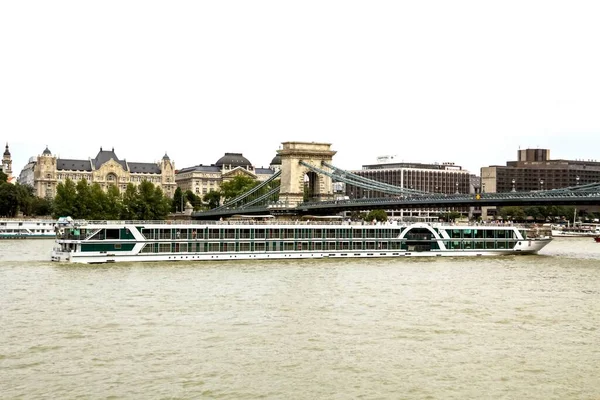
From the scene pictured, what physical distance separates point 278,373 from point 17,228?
75.6 metres

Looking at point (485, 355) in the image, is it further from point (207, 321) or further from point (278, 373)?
point (207, 321)

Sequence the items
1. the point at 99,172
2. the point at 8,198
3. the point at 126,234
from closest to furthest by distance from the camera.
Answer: the point at 126,234 → the point at 8,198 → the point at 99,172

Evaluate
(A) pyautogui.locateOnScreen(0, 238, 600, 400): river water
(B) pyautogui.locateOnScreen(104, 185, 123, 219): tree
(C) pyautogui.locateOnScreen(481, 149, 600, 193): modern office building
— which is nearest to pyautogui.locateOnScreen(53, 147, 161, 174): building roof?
(B) pyautogui.locateOnScreen(104, 185, 123, 219): tree

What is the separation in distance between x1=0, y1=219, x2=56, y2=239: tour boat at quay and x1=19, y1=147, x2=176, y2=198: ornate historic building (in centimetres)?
5765

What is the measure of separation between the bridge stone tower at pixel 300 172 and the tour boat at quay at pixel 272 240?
124 ft

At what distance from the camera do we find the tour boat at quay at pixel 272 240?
4712 centimetres

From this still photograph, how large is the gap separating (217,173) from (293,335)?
5859 inches

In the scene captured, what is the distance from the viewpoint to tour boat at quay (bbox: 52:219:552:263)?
4712 centimetres

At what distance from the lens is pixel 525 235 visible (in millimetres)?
60812

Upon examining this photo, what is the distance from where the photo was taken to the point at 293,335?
88.0 ft

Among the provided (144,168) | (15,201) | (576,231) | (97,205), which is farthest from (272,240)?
(144,168)

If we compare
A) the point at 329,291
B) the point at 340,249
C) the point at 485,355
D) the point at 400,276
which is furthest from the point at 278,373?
the point at 340,249

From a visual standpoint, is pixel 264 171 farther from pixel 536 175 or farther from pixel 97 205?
pixel 97 205

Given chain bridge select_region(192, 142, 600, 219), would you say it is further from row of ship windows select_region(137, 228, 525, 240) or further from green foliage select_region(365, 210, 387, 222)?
row of ship windows select_region(137, 228, 525, 240)
